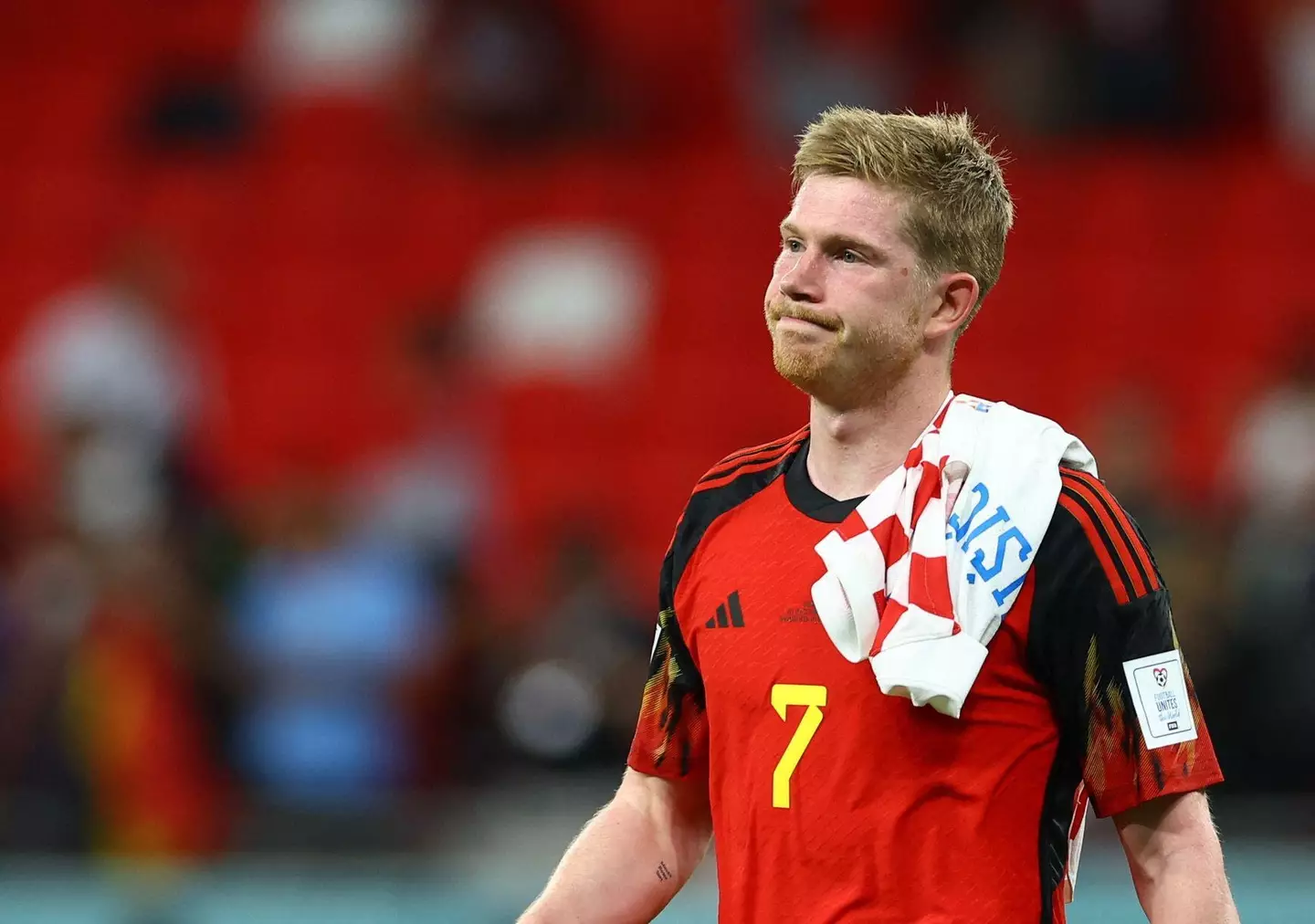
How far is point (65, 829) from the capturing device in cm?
716

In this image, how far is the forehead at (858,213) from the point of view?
9.25 ft

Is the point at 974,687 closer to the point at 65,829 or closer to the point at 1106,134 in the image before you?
the point at 65,829

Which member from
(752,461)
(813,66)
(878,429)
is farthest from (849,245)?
(813,66)

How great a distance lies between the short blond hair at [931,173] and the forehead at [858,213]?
1 centimetres

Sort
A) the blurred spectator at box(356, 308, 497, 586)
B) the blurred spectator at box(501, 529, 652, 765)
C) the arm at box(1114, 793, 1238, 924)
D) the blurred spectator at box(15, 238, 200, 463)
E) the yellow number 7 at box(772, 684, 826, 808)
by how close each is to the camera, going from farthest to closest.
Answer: the blurred spectator at box(356, 308, 497, 586) → the blurred spectator at box(15, 238, 200, 463) → the blurred spectator at box(501, 529, 652, 765) → the yellow number 7 at box(772, 684, 826, 808) → the arm at box(1114, 793, 1238, 924)

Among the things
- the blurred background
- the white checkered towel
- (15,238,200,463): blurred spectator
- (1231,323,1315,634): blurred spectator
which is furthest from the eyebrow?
(15,238,200,463): blurred spectator

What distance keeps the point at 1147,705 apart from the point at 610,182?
30.4ft

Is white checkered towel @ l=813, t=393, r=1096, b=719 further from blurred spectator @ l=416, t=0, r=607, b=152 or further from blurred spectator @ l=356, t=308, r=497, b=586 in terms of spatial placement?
blurred spectator @ l=416, t=0, r=607, b=152

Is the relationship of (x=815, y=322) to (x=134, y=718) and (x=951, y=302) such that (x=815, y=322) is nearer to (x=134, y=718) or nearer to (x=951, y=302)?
(x=951, y=302)

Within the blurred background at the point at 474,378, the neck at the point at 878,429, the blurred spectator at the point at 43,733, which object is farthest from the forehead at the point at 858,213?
the blurred spectator at the point at 43,733

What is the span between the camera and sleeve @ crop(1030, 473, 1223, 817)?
2.64m

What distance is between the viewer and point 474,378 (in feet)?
33.5

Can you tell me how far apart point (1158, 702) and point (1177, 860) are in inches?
7.9

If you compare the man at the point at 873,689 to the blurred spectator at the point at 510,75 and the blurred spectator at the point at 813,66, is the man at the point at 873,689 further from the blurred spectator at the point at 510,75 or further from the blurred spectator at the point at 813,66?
the blurred spectator at the point at 510,75
